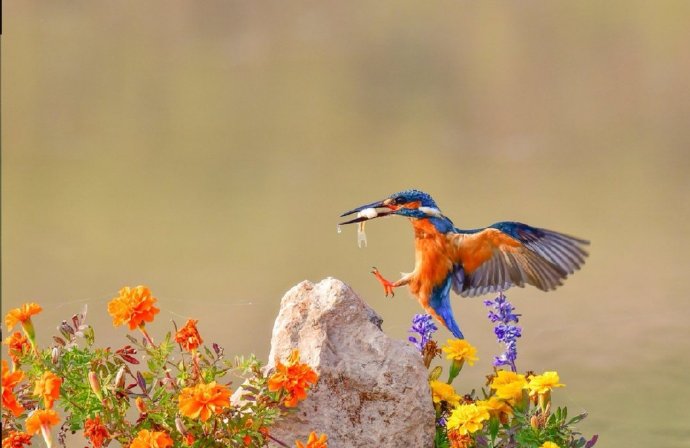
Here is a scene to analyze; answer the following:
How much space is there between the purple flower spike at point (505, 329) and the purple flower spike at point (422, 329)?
161mm

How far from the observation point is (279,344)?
2123 mm

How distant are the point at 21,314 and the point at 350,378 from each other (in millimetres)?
769

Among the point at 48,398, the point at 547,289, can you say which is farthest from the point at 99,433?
the point at 547,289

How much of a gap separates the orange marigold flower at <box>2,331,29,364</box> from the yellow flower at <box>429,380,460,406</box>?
1.03m

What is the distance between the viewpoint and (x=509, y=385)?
7.11 feet

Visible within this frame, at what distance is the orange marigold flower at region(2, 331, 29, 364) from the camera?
203 centimetres

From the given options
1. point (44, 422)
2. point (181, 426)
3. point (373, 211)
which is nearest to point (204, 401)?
point (181, 426)

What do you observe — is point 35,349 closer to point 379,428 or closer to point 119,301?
point 119,301

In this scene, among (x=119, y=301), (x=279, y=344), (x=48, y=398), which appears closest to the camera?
(x=48, y=398)

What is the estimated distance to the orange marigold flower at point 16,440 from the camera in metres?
1.97

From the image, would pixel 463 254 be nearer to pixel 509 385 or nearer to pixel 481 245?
pixel 481 245

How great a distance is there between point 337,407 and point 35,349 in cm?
72

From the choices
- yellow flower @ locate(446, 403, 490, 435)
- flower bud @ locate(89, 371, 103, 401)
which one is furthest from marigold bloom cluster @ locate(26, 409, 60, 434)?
yellow flower @ locate(446, 403, 490, 435)

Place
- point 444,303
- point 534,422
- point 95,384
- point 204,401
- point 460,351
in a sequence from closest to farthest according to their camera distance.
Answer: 1. point 204,401
2. point 95,384
3. point 534,422
4. point 460,351
5. point 444,303
